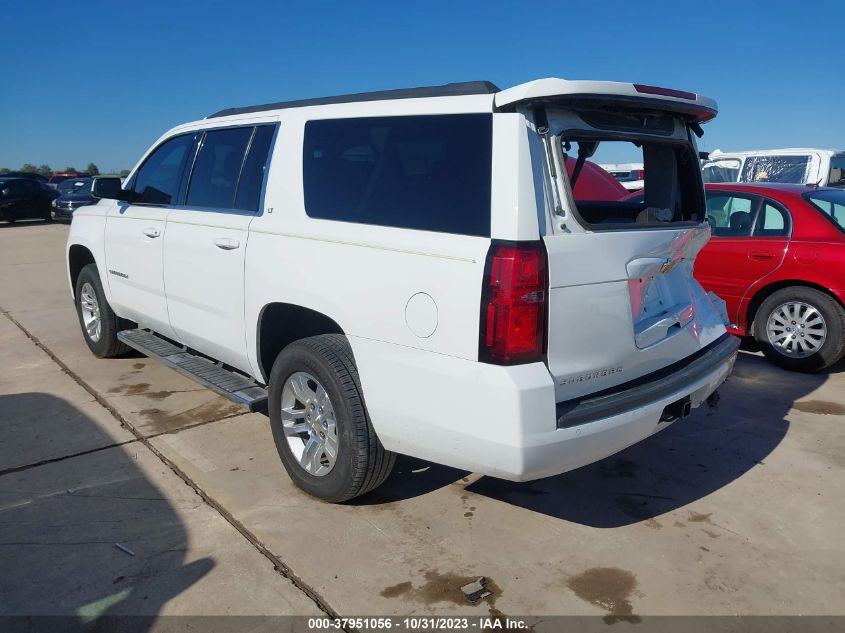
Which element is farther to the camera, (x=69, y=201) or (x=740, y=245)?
(x=69, y=201)

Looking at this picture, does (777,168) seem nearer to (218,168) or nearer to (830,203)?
(830,203)

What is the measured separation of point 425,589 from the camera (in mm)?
2885

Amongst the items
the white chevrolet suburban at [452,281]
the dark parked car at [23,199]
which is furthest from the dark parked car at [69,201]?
the white chevrolet suburban at [452,281]

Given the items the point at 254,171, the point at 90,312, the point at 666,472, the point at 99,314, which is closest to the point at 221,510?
the point at 254,171

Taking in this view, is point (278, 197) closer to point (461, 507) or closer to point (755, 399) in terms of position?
point (461, 507)

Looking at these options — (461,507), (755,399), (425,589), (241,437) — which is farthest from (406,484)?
(755,399)

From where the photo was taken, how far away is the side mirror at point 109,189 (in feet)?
16.7

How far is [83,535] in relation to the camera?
10.7ft

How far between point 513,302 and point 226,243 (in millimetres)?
1972

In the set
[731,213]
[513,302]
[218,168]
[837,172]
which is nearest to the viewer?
[513,302]

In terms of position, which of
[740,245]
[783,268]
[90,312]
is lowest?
[90,312]

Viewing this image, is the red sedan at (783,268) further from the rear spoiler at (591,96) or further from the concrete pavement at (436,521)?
the rear spoiler at (591,96)

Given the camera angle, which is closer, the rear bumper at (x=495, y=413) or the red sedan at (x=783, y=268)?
the rear bumper at (x=495, y=413)

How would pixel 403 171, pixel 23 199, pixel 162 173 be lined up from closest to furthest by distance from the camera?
pixel 403 171, pixel 162 173, pixel 23 199
